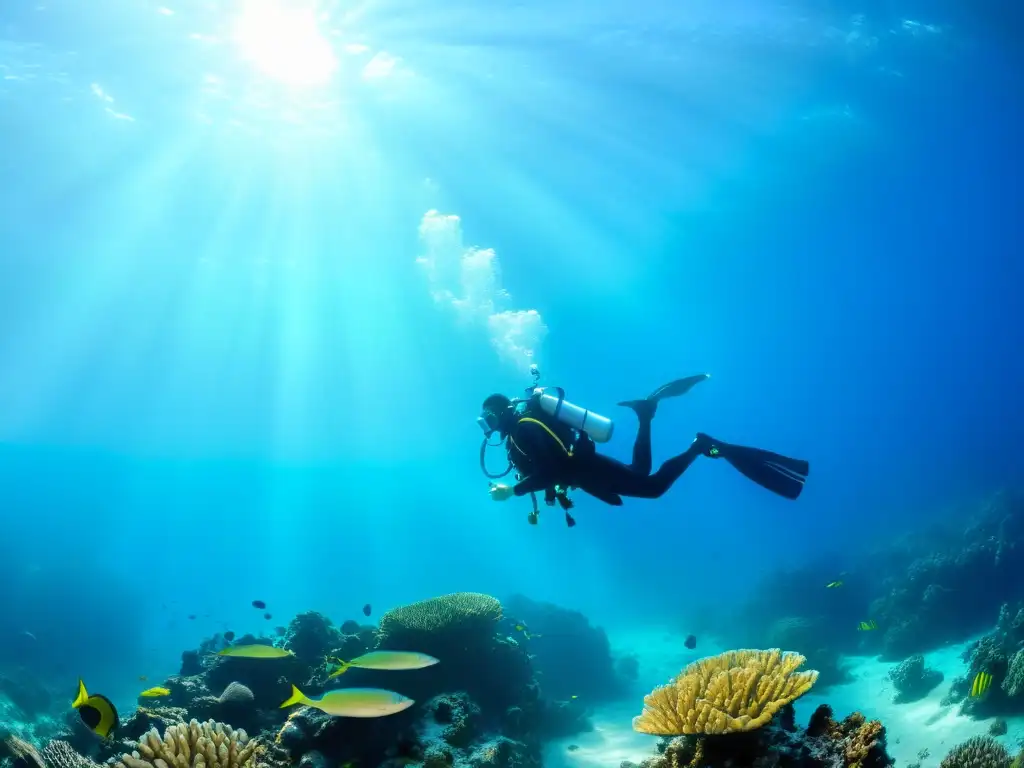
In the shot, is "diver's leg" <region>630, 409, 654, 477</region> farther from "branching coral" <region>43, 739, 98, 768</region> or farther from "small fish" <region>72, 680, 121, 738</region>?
"branching coral" <region>43, 739, 98, 768</region>

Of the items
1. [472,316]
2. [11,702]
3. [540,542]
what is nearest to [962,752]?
[11,702]

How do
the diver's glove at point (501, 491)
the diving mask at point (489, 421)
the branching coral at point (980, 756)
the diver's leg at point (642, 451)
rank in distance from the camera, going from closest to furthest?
1. the branching coral at point (980, 756)
2. the diver's glove at point (501, 491)
3. the diving mask at point (489, 421)
4. the diver's leg at point (642, 451)

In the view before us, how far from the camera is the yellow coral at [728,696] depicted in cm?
407

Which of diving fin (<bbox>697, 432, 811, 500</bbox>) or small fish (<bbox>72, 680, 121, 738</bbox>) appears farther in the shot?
diving fin (<bbox>697, 432, 811, 500</bbox>)

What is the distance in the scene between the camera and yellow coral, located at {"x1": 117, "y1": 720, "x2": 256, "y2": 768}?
14.3ft

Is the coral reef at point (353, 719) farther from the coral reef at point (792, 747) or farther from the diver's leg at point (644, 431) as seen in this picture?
the diver's leg at point (644, 431)

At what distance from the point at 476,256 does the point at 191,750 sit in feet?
142

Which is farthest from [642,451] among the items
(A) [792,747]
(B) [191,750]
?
(B) [191,750]

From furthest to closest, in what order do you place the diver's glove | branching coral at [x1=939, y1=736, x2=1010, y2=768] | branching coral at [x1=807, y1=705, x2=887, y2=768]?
1. the diver's glove
2. branching coral at [x1=939, y1=736, x2=1010, y2=768]
3. branching coral at [x1=807, y1=705, x2=887, y2=768]

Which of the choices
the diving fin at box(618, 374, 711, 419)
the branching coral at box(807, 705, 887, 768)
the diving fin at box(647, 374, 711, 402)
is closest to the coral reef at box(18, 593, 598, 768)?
the branching coral at box(807, 705, 887, 768)

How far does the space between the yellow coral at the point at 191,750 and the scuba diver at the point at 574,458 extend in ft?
12.3

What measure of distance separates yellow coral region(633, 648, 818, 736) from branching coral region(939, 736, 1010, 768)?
4.75ft

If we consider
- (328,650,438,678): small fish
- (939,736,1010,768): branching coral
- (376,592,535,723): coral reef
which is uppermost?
(376,592,535,723): coral reef

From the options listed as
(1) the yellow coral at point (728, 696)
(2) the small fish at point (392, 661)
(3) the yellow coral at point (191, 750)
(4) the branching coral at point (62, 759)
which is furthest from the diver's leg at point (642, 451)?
(4) the branching coral at point (62, 759)
